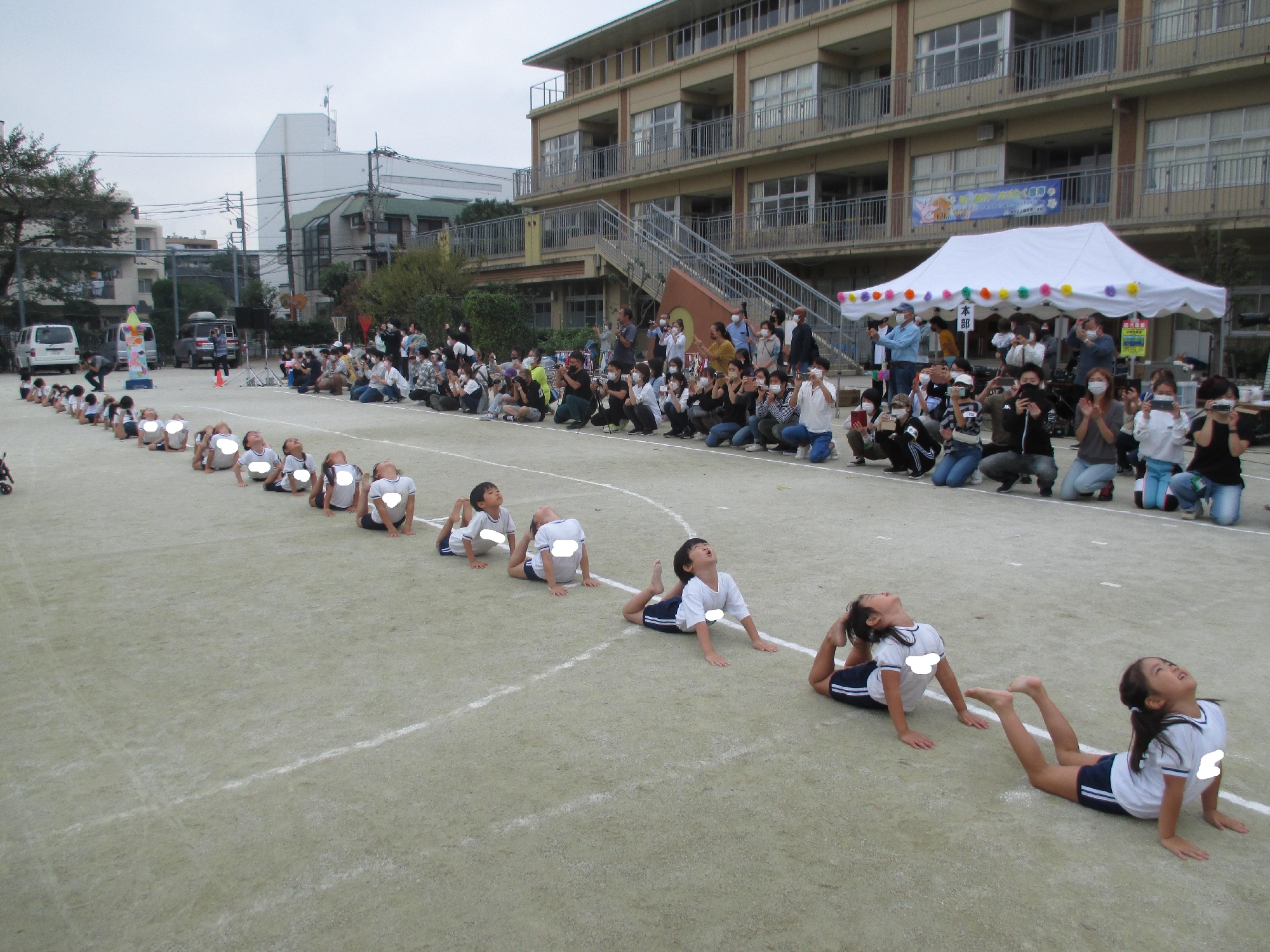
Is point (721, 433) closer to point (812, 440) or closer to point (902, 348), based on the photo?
point (812, 440)

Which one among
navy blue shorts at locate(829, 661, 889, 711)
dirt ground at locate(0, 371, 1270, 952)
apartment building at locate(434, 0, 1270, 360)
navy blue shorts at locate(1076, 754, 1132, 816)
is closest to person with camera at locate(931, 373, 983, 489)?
dirt ground at locate(0, 371, 1270, 952)

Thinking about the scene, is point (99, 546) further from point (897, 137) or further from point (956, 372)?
point (897, 137)

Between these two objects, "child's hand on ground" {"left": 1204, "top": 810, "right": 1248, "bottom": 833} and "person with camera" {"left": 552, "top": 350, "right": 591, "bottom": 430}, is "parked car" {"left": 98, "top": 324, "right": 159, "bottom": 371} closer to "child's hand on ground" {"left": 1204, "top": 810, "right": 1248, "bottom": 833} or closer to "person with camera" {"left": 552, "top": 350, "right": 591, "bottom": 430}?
"person with camera" {"left": 552, "top": 350, "right": 591, "bottom": 430}

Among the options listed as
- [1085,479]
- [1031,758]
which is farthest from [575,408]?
[1031,758]

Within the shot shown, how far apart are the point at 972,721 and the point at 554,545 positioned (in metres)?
3.53

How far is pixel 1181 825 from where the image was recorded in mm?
4016

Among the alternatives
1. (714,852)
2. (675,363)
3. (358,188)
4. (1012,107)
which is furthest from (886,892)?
(358,188)

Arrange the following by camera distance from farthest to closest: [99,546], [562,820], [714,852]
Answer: [99,546] < [562,820] < [714,852]

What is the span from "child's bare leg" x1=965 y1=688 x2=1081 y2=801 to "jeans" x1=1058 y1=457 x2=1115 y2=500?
7482 mm

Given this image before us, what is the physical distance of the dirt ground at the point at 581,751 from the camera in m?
3.44

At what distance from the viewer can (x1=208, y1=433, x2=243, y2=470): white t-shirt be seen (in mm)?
14102

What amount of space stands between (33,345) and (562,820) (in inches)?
1764

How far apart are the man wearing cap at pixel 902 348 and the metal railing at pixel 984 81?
36.1ft

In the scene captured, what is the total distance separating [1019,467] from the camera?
11719 mm
